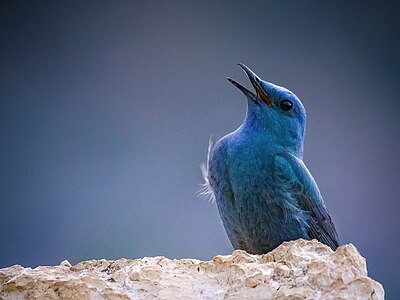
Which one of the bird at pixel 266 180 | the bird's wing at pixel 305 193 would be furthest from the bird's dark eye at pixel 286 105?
the bird's wing at pixel 305 193

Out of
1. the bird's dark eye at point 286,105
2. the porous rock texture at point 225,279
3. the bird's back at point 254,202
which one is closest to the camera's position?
the porous rock texture at point 225,279

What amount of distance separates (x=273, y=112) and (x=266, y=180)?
8.9 inches

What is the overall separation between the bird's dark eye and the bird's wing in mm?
142

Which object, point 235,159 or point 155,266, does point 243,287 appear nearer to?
point 155,266

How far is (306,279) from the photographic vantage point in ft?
3.85

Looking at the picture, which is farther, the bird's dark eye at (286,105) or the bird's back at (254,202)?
the bird's dark eye at (286,105)

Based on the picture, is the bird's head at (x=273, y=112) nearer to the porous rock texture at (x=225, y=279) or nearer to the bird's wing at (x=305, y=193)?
the bird's wing at (x=305, y=193)

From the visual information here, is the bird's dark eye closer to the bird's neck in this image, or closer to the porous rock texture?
the bird's neck

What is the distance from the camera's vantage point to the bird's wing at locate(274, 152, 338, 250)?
5.71 ft

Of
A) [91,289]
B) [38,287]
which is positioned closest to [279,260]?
[91,289]

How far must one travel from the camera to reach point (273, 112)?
5.91 ft

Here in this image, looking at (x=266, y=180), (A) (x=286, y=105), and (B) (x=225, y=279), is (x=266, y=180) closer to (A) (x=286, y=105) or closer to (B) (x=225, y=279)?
(A) (x=286, y=105)

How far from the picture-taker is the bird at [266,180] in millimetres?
1705

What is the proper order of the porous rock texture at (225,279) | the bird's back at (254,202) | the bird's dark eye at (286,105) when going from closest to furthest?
the porous rock texture at (225,279) → the bird's back at (254,202) → the bird's dark eye at (286,105)
